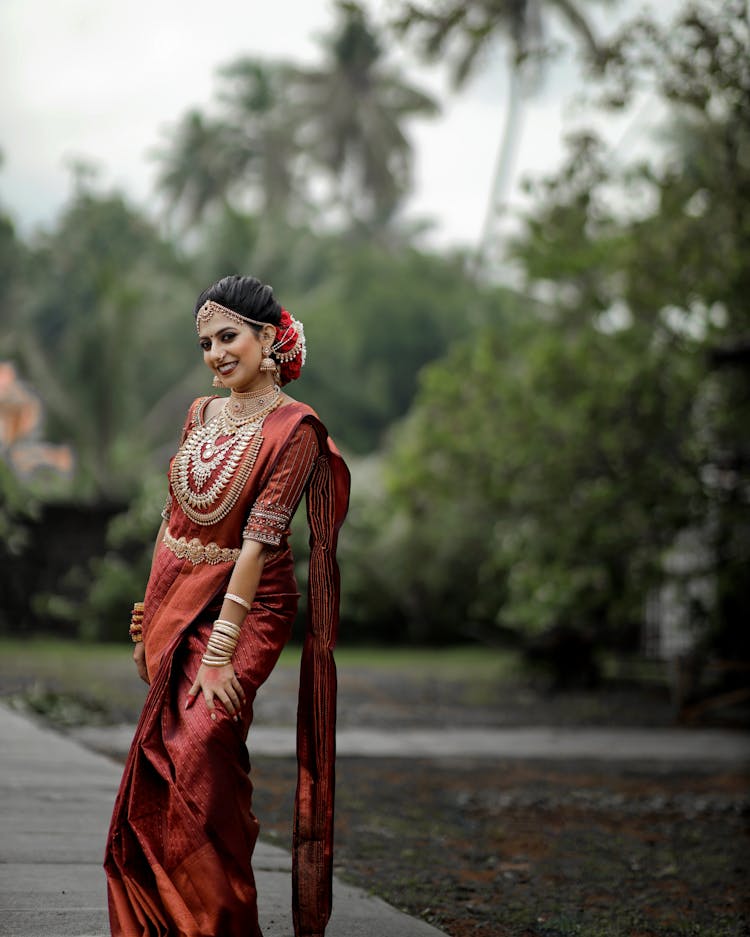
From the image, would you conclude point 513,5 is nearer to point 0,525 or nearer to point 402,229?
point 402,229

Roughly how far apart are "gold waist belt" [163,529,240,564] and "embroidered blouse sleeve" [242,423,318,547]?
9 cm

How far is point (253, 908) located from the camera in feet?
12.0

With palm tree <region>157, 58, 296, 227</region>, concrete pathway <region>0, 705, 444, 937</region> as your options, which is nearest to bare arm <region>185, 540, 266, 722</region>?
concrete pathway <region>0, 705, 444, 937</region>

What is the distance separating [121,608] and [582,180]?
939 centimetres

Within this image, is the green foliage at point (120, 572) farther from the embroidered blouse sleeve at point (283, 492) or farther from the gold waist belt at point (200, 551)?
the embroidered blouse sleeve at point (283, 492)

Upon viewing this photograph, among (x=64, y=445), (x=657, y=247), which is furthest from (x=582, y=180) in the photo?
(x=64, y=445)

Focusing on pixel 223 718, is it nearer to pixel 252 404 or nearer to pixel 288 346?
pixel 252 404

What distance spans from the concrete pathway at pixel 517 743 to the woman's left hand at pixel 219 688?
5.77 meters

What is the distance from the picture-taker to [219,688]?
370 centimetres

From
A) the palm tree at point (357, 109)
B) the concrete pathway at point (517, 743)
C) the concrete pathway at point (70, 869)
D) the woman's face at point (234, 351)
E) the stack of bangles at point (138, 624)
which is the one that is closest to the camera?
the woman's face at point (234, 351)

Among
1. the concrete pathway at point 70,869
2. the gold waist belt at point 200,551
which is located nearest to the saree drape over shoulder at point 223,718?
the gold waist belt at point 200,551

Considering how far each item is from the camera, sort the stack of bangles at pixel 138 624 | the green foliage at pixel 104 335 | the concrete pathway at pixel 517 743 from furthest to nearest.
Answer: the green foliage at pixel 104 335
the concrete pathway at pixel 517 743
the stack of bangles at pixel 138 624

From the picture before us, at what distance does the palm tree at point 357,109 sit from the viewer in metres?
43.7

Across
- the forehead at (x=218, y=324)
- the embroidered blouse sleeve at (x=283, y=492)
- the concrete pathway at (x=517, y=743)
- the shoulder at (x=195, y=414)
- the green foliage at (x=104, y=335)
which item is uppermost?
the green foliage at (x=104, y=335)
